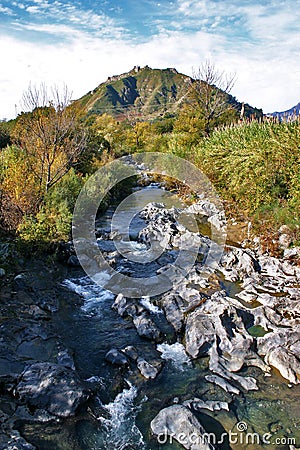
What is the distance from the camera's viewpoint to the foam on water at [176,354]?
676 centimetres

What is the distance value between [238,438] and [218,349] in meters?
1.97

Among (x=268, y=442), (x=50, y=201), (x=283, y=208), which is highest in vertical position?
(x=50, y=201)

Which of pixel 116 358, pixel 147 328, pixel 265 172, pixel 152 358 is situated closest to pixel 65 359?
pixel 116 358

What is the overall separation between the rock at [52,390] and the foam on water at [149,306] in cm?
309

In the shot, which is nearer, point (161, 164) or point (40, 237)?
point (40, 237)

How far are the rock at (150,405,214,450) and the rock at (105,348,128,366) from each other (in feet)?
4.75

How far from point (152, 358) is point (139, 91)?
128449 mm

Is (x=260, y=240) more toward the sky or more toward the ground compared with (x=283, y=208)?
more toward the ground

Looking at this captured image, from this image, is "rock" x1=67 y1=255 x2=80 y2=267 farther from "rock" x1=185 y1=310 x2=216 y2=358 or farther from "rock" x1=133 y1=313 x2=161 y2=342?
"rock" x1=185 y1=310 x2=216 y2=358

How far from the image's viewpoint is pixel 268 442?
5.05 meters

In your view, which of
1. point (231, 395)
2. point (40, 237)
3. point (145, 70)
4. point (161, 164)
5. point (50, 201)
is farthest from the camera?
point (145, 70)

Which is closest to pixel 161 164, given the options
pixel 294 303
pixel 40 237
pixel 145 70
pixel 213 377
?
pixel 40 237

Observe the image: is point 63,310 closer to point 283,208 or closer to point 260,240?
point 260,240

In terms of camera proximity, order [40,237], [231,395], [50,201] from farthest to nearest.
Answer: [50,201] < [40,237] < [231,395]
